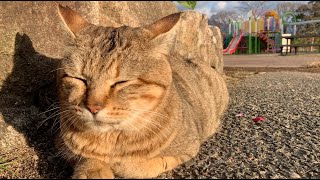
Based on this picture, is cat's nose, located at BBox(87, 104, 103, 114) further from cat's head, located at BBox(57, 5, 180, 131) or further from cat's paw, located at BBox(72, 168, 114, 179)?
cat's paw, located at BBox(72, 168, 114, 179)

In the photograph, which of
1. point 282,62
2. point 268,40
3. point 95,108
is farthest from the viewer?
point 268,40

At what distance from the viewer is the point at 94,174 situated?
6.40 feet

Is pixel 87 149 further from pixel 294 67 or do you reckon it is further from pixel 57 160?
pixel 294 67

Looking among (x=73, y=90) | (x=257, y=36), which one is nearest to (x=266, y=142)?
(x=73, y=90)

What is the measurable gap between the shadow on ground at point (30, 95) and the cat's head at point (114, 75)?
82cm

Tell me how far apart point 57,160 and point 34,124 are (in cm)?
80

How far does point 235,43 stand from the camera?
1988 cm

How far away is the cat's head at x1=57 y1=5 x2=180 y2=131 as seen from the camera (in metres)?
1.98

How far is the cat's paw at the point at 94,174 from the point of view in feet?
6.35

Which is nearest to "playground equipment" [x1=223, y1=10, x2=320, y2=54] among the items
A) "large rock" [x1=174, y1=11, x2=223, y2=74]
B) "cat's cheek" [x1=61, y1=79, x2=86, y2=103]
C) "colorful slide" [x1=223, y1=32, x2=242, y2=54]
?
"colorful slide" [x1=223, y1=32, x2=242, y2=54]

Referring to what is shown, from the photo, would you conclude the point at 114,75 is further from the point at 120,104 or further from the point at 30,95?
the point at 30,95

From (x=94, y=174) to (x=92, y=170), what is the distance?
0.06 m

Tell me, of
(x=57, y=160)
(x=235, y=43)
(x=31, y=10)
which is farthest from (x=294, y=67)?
(x=235, y=43)

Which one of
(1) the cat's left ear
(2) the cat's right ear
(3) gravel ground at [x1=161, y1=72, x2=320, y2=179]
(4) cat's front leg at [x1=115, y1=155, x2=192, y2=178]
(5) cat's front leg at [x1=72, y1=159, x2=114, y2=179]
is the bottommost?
(3) gravel ground at [x1=161, y1=72, x2=320, y2=179]
